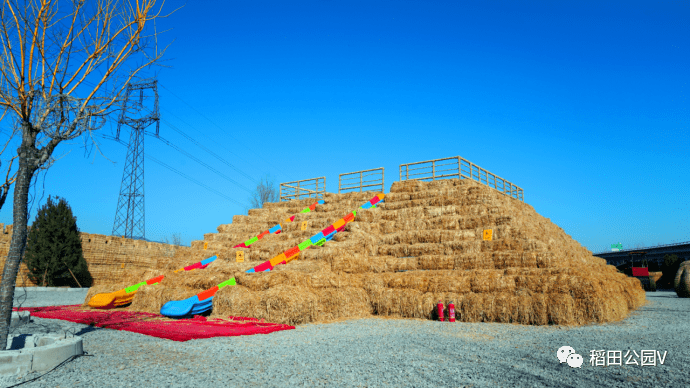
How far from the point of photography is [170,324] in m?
8.74

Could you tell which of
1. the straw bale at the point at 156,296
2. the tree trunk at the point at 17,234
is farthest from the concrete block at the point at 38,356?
the straw bale at the point at 156,296

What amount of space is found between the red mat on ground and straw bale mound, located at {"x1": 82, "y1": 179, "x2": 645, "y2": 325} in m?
0.66

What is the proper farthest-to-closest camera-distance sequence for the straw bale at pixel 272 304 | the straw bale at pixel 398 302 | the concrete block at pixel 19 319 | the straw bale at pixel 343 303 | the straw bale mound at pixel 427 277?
the straw bale at pixel 398 302 < the straw bale at pixel 343 303 < the straw bale mound at pixel 427 277 < the straw bale at pixel 272 304 < the concrete block at pixel 19 319

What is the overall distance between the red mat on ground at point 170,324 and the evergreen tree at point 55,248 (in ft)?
29.5

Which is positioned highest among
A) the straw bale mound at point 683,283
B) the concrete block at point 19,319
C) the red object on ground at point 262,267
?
the red object on ground at point 262,267

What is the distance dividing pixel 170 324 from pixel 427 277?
6.49 metres

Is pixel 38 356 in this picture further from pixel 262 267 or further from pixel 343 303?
pixel 262 267

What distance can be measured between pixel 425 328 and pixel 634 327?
4.42m

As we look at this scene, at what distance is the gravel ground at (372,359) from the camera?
452 centimetres

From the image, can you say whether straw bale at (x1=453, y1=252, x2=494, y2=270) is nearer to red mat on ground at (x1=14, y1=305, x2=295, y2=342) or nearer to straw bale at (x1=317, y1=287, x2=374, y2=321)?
straw bale at (x1=317, y1=287, x2=374, y2=321)

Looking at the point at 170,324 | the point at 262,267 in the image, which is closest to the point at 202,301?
the point at 170,324

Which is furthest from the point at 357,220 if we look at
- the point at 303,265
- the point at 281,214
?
the point at 281,214

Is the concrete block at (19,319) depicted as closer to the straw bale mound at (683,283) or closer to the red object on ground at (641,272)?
the straw bale mound at (683,283)

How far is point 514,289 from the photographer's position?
10039mm
